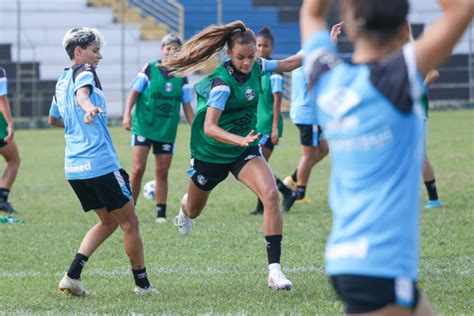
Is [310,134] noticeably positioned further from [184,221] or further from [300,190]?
[184,221]

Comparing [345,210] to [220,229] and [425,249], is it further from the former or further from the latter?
[220,229]

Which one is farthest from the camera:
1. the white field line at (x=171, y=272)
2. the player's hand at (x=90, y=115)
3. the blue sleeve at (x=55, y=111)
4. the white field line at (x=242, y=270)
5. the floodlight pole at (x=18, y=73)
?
the floodlight pole at (x=18, y=73)

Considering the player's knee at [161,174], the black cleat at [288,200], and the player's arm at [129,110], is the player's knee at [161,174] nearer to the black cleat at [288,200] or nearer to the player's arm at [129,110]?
the player's arm at [129,110]

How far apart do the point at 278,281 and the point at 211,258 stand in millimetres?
1716

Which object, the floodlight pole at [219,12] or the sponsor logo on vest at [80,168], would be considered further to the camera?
the floodlight pole at [219,12]

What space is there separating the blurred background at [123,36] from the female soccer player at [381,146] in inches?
1132

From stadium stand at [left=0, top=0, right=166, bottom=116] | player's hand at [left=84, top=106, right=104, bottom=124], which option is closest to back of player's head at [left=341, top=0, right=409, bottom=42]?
player's hand at [left=84, top=106, right=104, bottom=124]

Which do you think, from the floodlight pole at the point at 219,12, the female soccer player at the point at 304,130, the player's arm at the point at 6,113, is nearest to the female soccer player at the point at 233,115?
the player's arm at the point at 6,113

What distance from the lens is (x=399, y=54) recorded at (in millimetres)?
3320

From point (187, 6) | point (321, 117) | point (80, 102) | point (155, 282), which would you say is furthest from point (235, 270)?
point (187, 6)

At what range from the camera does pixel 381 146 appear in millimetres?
3311

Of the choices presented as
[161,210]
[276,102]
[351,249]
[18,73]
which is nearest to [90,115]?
[351,249]

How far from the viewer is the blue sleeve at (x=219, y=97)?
7.15 m

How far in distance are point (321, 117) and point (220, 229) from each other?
692 centimetres
